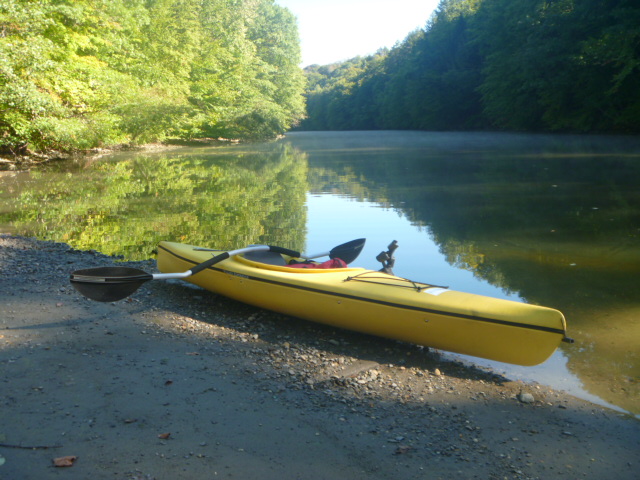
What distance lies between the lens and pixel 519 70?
3681 centimetres

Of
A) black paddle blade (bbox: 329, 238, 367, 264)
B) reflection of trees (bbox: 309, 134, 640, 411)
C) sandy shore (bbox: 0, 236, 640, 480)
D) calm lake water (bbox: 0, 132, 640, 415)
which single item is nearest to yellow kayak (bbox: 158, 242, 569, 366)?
sandy shore (bbox: 0, 236, 640, 480)

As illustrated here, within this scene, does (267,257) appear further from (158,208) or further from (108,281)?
(158,208)

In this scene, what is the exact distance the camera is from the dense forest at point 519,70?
88.9ft

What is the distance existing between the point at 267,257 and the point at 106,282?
1571mm

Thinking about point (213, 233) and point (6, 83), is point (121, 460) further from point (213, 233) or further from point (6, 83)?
point (6, 83)

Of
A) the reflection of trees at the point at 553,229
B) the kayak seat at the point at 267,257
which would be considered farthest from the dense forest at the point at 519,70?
the kayak seat at the point at 267,257

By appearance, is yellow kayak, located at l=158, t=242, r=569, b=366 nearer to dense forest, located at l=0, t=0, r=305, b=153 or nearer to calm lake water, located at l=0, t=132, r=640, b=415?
calm lake water, located at l=0, t=132, r=640, b=415

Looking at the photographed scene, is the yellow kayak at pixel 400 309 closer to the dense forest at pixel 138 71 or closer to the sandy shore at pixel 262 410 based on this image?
the sandy shore at pixel 262 410

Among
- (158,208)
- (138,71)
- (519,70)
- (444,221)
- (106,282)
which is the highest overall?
(519,70)

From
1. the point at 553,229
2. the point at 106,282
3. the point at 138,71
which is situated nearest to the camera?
the point at 106,282

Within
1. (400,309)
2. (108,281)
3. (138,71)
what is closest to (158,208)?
(108,281)

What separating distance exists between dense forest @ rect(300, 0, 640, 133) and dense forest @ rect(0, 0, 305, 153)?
15.2 m

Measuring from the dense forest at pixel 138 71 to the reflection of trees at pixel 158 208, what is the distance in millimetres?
2379

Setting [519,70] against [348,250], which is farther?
[519,70]
